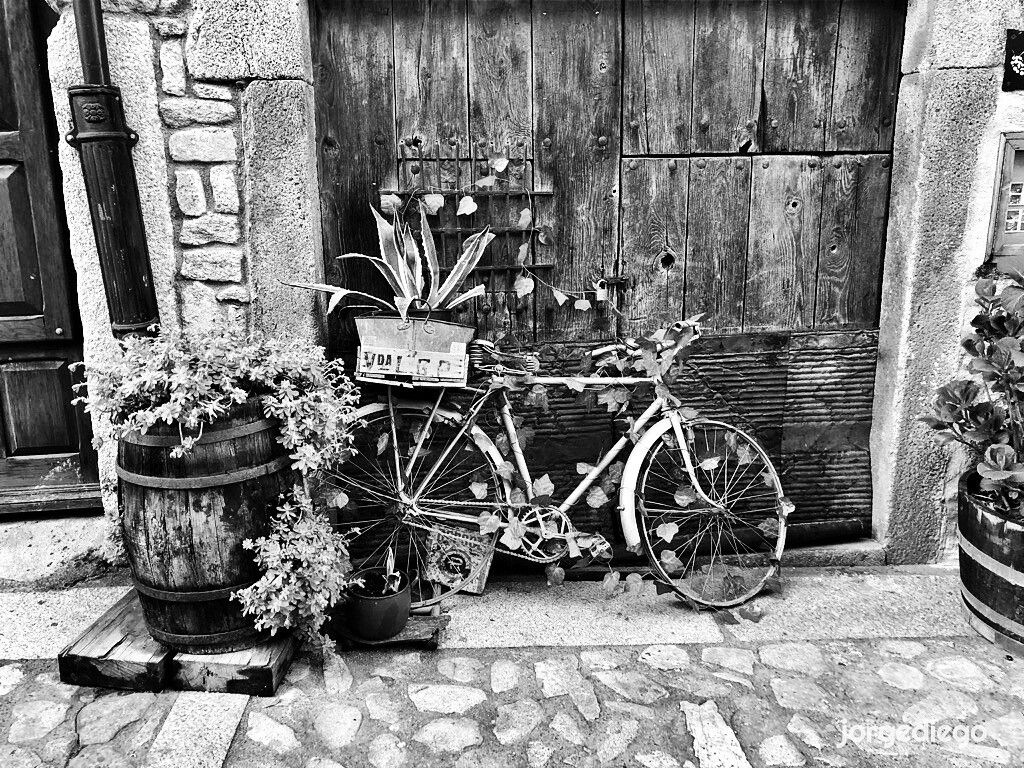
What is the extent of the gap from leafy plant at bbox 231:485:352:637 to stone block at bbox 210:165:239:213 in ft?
3.79

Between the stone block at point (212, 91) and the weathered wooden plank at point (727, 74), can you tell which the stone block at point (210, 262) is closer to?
the stone block at point (212, 91)

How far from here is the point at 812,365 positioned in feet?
11.5

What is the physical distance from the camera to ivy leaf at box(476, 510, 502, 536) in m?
3.08

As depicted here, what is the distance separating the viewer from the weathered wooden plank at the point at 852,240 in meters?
3.37

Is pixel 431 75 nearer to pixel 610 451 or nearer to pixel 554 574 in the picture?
pixel 610 451

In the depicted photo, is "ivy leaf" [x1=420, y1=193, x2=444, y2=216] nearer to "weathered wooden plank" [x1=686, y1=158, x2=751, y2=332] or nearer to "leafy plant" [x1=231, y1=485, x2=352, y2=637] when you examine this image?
"weathered wooden plank" [x1=686, y1=158, x2=751, y2=332]

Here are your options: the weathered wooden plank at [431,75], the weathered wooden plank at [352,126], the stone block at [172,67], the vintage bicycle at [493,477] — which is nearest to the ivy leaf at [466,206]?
the weathered wooden plank at [431,75]

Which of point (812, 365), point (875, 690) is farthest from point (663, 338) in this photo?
point (875, 690)

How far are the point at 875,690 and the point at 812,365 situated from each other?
1450mm

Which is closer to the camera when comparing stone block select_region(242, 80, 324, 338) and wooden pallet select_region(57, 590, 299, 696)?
wooden pallet select_region(57, 590, 299, 696)

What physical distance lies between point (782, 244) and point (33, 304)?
324 centimetres

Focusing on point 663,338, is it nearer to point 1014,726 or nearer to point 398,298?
point 398,298

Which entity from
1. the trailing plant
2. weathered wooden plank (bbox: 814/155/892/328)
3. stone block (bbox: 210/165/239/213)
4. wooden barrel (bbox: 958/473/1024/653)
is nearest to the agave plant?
stone block (bbox: 210/165/239/213)

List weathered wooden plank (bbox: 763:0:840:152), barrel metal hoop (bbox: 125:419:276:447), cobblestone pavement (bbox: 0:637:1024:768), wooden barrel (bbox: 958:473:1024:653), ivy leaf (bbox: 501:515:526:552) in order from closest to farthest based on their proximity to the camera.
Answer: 1. cobblestone pavement (bbox: 0:637:1024:768)
2. barrel metal hoop (bbox: 125:419:276:447)
3. wooden barrel (bbox: 958:473:1024:653)
4. ivy leaf (bbox: 501:515:526:552)
5. weathered wooden plank (bbox: 763:0:840:152)
